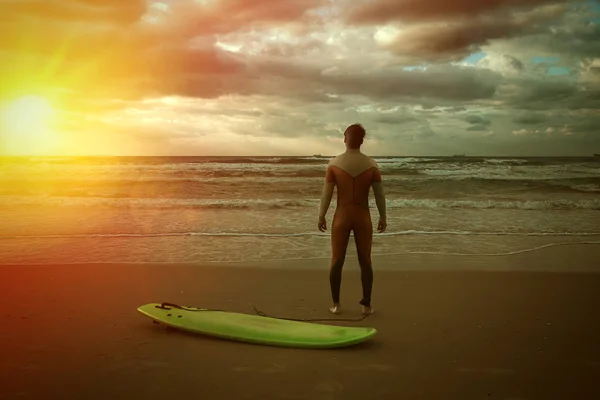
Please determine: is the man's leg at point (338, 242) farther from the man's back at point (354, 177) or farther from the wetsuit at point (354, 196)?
the man's back at point (354, 177)

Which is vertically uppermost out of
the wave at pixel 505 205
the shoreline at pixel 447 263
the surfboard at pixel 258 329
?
the wave at pixel 505 205

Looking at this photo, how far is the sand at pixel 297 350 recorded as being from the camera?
359 cm

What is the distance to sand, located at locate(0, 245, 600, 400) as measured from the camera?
3590 mm

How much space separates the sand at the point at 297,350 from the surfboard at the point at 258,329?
90 millimetres

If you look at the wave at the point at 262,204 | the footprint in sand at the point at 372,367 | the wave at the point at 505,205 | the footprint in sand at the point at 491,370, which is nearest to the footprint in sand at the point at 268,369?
the footprint in sand at the point at 372,367

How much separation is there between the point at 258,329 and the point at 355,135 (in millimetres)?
2176

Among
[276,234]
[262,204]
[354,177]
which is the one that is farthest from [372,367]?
[262,204]

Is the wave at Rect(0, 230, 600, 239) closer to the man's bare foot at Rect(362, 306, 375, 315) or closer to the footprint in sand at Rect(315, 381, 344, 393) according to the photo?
the man's bare foot at Rect(362, 306, 375, 315)

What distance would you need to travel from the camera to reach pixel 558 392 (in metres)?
3.52

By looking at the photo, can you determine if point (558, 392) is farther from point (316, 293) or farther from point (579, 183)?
point (579, 183)

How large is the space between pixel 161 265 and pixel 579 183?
2463 cm

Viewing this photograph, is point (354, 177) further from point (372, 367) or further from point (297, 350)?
point (372, 367)

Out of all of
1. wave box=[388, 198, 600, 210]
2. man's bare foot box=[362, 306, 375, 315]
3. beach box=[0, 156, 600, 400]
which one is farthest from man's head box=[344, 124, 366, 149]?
wave box=[388, 198, 600, 210]

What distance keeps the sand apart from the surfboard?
0.30 ft
